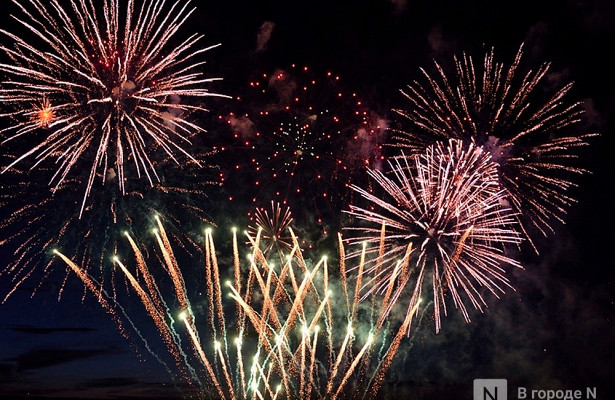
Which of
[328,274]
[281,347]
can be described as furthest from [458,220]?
[281,347]

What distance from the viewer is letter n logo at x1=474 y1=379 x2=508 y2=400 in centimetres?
2223

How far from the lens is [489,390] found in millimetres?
22875

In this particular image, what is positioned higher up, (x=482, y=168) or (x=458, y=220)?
(x=482, y=168)

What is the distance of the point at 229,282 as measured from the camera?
23.7 metres

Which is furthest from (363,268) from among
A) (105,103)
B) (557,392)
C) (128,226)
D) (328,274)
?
(557,392)

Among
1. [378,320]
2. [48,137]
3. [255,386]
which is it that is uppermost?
[48,137]

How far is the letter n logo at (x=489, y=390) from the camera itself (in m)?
22.2

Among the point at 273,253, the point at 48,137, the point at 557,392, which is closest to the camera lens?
the point at 48,137

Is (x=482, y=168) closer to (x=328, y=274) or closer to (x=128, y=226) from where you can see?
(x=328, y=274)

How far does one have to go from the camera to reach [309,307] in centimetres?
2561

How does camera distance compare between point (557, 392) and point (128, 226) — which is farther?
point (557, 392)

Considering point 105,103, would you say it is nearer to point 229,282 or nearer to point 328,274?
point 229,282

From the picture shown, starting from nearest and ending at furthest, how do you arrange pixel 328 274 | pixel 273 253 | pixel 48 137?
pixel 48 137, pixel 273 253, pixel 328 274

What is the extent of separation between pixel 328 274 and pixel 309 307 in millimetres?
1340
